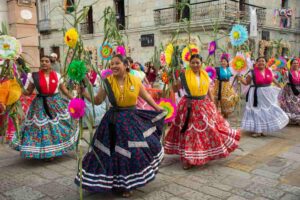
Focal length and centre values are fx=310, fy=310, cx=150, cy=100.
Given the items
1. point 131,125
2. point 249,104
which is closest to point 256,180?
point 131,125

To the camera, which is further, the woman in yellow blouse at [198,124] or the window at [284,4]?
the window at [284,4]

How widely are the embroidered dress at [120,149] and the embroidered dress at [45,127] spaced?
1258 millimetres

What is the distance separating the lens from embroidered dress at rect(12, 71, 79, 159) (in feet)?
14.1

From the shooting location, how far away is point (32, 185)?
3707 mm

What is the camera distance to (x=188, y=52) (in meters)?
4.38

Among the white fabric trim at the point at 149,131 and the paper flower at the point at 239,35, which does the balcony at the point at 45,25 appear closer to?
the paper flower at the point at 239,35

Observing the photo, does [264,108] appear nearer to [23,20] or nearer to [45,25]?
[23,20]

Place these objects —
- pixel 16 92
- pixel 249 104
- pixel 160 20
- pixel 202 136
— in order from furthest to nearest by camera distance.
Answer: pixel 160 20 → pixel 249 104 → pixel 202 136 → pixel 16 92

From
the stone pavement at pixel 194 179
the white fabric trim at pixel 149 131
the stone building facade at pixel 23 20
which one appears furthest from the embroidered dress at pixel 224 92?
the white fabric trim at pixel 149 131

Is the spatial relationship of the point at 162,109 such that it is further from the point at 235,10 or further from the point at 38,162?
the point at 235,10

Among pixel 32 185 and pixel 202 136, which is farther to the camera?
pixel 202 136

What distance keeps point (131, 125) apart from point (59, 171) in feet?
5.05

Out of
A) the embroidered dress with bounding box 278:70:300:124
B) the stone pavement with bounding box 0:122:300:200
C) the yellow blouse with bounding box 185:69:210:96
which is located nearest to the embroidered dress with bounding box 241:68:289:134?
the stone pavement with bounding box 0:122:300:200

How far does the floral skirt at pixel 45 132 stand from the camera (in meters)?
4.30
